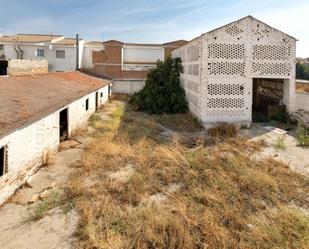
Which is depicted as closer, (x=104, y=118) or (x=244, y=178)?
(x=244, y=178)

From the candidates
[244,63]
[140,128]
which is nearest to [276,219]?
[140,128]

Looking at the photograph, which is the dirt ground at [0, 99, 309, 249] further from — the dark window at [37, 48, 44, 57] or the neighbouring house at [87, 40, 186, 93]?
the dark window at [37, 48, 44, 57]

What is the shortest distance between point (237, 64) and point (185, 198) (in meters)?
10.8

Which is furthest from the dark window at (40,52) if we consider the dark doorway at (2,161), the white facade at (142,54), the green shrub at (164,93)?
the dark doorway at (2,161)

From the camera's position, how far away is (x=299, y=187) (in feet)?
28.6

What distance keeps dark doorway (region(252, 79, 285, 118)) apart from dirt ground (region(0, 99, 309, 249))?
6478mm

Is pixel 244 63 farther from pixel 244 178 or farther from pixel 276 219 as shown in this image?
pixel 276 219

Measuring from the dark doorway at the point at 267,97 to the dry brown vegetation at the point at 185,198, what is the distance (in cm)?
731

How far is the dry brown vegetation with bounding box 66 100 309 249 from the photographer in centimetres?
599

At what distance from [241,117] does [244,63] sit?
297 centimetres

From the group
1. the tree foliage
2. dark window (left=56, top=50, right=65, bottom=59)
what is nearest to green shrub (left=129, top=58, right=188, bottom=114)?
dark window (left=56, top=50, right=65, bottom=59)

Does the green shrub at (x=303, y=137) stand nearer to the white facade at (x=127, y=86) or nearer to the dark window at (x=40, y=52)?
the white facade at (x=127, y=86)

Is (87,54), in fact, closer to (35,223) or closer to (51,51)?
(51,51)

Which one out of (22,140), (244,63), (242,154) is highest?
(244,63)
